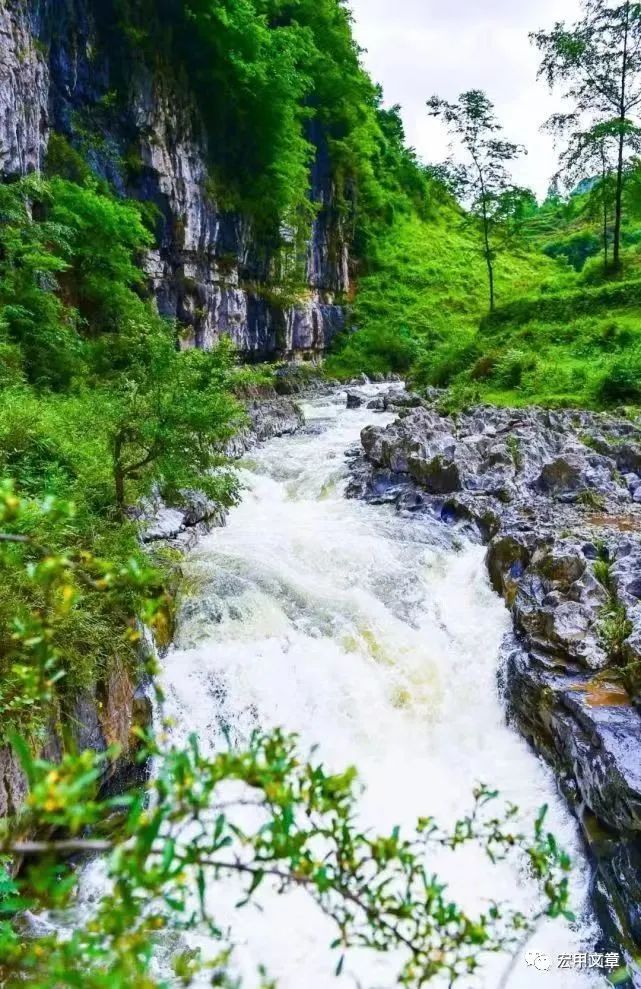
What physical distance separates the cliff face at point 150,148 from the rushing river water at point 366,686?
34.5ft

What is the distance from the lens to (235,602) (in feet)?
24.9

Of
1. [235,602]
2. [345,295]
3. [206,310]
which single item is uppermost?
[345,295]

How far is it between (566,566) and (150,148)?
18.9 m

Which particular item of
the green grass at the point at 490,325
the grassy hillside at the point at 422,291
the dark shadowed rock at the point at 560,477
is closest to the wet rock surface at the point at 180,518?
the dark shadowed rock at the point at 560,477

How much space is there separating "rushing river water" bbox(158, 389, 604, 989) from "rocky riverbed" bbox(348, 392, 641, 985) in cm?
37

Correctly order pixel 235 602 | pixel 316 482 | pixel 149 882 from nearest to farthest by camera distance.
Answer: pixel 149 882
pixel 235 602
pixel 316 482

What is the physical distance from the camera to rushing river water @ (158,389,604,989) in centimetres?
450

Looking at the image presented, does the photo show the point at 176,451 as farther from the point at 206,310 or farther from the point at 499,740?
the point at 206,310

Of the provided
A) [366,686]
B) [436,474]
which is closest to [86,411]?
[366,686]

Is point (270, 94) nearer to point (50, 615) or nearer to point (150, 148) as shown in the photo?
point (150, 148)

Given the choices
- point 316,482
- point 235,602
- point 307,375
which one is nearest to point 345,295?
point 307,375

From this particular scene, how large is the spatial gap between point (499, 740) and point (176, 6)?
2400 centimetres

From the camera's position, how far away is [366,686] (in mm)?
6801

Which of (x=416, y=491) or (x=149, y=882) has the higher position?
(x=149, y=882)
